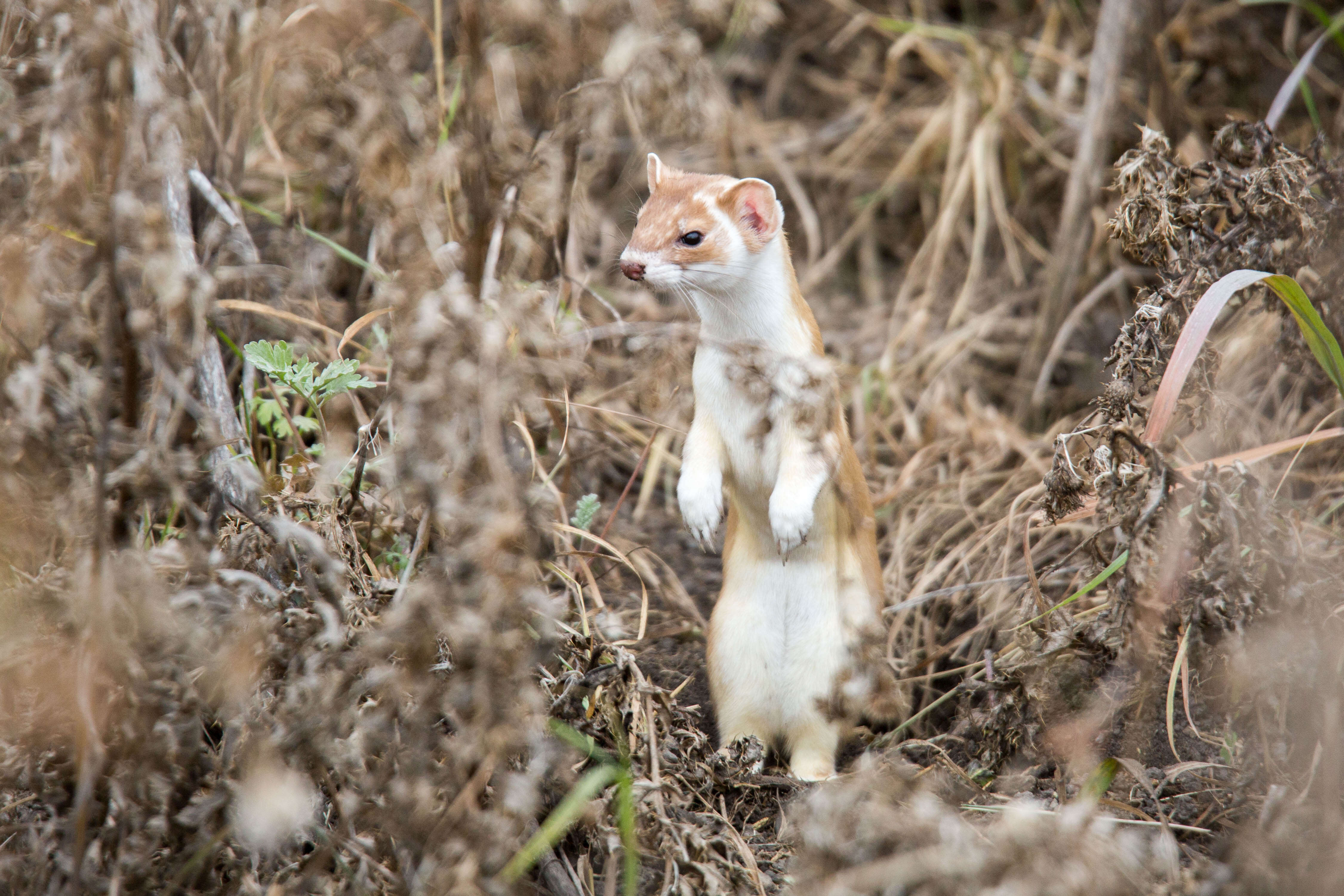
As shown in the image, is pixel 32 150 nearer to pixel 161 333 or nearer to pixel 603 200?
pixel 161 333

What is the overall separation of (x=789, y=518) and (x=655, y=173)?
1.17 metres

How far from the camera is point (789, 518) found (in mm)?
2672

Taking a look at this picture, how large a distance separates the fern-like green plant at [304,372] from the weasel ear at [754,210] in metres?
1.10

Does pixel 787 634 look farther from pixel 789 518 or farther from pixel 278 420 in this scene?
pixel 278 420

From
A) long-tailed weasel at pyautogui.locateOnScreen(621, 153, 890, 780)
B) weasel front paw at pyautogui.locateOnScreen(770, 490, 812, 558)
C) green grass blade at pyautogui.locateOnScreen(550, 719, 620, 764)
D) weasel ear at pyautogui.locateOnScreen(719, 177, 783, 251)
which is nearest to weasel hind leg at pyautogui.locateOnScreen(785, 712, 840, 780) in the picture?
long-tailed weasel at pyautogui.locateOnScreen(621, 153, 890, 780)

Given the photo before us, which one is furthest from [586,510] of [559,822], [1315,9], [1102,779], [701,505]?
[1315,9]

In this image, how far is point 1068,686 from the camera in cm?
249

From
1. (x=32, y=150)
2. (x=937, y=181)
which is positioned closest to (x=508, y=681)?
(x=32, y=150)

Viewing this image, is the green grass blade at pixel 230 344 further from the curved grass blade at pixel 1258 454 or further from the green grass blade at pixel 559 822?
the curved grass blade at pixel 1258 454

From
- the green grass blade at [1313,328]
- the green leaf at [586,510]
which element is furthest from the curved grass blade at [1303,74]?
the green leaf at [586,510]

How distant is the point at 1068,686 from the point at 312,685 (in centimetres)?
176

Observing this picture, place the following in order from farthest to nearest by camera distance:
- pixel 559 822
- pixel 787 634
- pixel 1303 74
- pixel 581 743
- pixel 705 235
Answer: pixel 1303 74, pixel 787 634, pixel 705 235, pixel 581 743, pixel 559 822

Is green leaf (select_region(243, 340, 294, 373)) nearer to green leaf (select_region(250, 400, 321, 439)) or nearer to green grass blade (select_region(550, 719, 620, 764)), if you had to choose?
green leaf (select_region(250, 400, 321, 439))

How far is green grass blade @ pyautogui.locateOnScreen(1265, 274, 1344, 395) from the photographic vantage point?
2.50 meters
